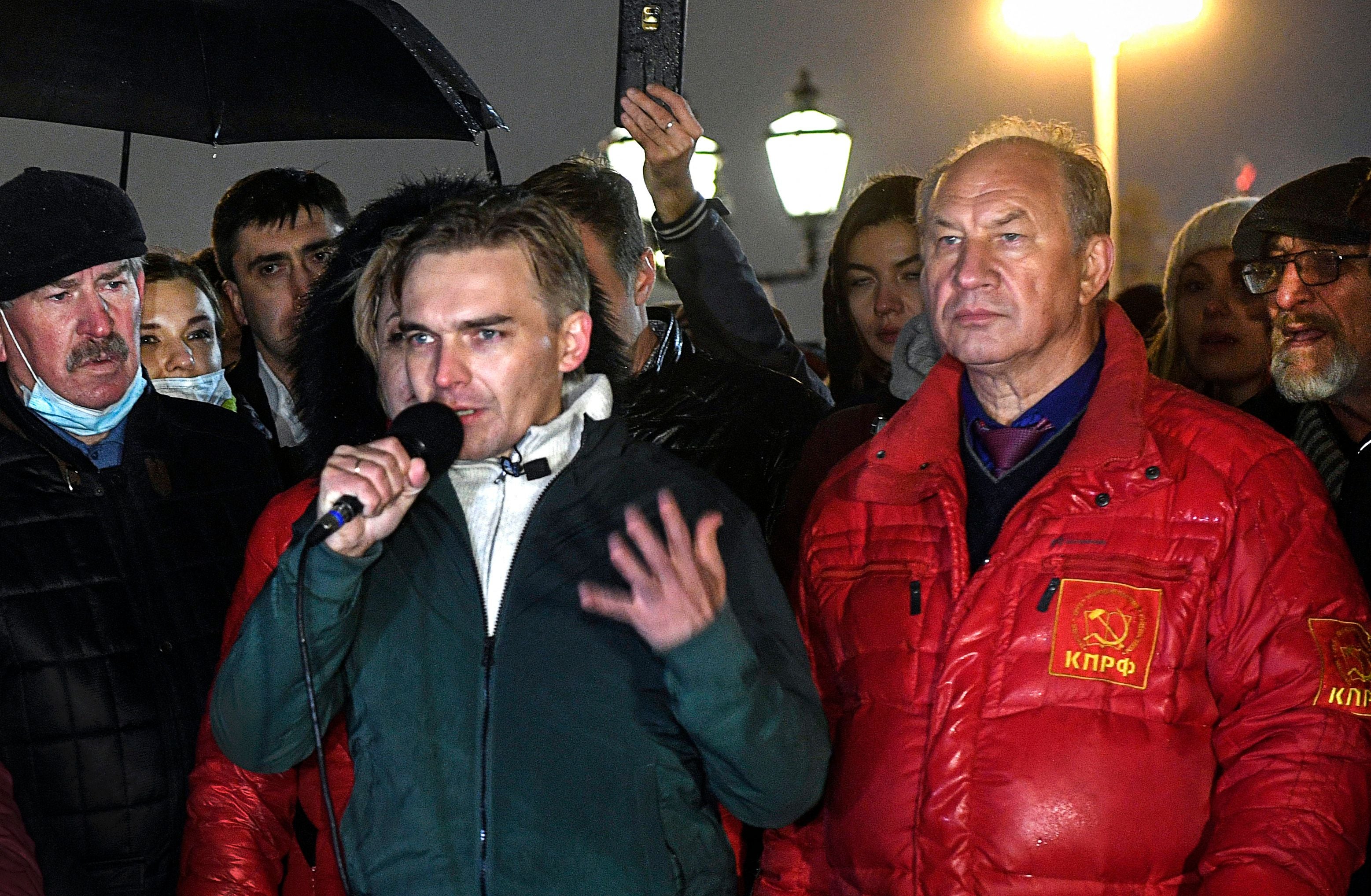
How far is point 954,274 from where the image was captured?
3.62 metres

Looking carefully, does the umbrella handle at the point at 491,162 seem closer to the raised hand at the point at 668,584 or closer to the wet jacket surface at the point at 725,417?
the wet jacket surface at the point at 725,417

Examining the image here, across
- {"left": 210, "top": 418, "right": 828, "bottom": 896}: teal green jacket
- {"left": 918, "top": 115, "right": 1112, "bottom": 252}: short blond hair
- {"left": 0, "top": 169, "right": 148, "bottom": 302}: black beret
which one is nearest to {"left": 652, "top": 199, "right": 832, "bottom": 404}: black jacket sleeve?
{"left": 918, "top": 115, "right": 1112, "bottom": 252}: short blond hair

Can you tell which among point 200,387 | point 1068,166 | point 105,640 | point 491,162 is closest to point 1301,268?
point 1068,166

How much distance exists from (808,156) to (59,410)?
19.9 ft

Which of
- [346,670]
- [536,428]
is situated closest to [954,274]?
[536,428]

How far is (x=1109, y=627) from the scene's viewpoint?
10.2 ft

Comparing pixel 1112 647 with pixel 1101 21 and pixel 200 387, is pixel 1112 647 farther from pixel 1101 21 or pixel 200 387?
pixel 1101 21

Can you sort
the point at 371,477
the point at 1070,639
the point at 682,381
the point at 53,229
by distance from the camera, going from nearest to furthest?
the point at 371,477 → the point at 1070,639 → the point at 53,229 → the point at 682,381

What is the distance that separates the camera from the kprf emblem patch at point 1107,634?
10.1ft

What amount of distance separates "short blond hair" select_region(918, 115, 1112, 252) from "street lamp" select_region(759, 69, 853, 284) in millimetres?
5382

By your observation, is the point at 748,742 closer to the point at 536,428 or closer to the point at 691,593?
the point at 691,593

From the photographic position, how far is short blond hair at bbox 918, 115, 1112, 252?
3662 millimetres

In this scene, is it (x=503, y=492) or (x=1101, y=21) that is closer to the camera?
(x=503, y=492)

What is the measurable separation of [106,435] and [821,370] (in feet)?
13.9
